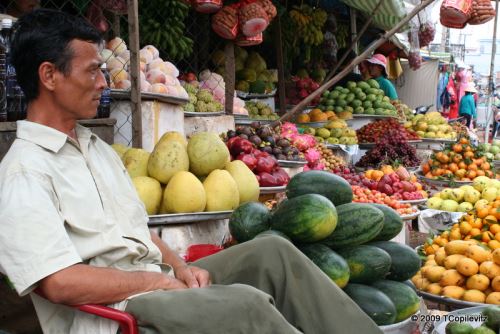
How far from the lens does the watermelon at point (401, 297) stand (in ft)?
8.02

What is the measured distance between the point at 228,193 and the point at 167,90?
157 cm

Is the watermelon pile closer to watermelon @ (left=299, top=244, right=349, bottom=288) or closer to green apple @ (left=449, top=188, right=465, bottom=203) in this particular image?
watermelon @ (left=299, top=244, right=349, bottom=288)

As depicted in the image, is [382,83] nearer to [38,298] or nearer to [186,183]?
[186,183]

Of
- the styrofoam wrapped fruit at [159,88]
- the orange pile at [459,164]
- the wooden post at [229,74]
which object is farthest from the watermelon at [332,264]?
the orange pile at [459,164]

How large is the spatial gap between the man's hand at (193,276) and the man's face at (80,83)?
662mm

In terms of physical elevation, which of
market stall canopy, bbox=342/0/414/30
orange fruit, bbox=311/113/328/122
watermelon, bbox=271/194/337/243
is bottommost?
watermelon, bbox=271/194/337/243

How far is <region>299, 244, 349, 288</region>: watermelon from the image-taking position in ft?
7.71

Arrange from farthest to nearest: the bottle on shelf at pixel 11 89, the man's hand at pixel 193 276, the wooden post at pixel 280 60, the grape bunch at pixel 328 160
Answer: the wooden post at pixel 280 60 → the grape bunch at pixel 328 160 → the bottle on shelf at pixel 11 89 → the man's hand at pixel 193 276

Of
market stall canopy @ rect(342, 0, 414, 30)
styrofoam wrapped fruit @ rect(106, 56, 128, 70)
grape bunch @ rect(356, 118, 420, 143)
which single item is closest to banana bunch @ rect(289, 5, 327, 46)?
market stall canopy @ rect(342, 0, 414, 30)

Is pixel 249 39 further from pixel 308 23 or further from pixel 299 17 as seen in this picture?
pixel 308 23

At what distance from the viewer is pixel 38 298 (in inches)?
70.8

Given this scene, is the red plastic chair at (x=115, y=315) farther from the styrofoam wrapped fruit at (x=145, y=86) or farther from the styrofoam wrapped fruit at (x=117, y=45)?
the styrofoam wrapped fruit at (x=117, y=45)

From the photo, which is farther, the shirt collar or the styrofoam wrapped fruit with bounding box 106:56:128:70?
the styrofoam wrapped fruit with bounding box 106:56:128:70

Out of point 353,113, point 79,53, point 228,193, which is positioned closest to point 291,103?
point 353,113
